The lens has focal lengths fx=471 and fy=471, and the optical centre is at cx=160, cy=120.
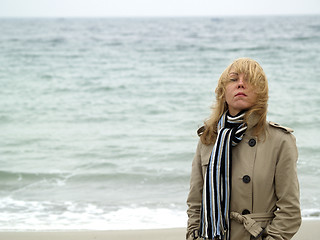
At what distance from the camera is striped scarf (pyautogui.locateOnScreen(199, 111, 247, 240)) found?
2.16 metres

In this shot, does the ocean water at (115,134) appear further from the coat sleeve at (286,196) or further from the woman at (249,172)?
the coat sleeve at (286,196)

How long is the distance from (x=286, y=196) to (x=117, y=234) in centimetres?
251

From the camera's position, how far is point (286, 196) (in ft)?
6.86

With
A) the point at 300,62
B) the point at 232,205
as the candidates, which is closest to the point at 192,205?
the point at 232,205

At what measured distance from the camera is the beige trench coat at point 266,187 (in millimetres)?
2090

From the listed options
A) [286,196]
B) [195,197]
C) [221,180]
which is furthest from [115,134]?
[286,196]

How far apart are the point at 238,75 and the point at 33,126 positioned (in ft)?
29.7

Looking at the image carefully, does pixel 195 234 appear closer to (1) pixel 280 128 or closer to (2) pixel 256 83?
(1) pixel 280 128

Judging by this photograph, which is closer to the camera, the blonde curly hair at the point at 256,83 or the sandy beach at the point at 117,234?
the blonde curly hair at the point at 256,83

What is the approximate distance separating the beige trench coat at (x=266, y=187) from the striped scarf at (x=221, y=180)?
0.04 meters

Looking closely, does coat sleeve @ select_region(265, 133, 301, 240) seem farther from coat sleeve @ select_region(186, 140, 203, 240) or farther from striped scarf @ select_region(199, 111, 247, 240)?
coat sleeve @ select_region(186, 140, 203, 240)

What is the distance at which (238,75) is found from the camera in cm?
219

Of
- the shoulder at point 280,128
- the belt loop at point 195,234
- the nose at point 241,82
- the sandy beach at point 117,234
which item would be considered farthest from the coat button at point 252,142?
the sandy beach at point 117,234

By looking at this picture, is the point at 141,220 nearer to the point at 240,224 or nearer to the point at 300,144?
the point at 240,224
